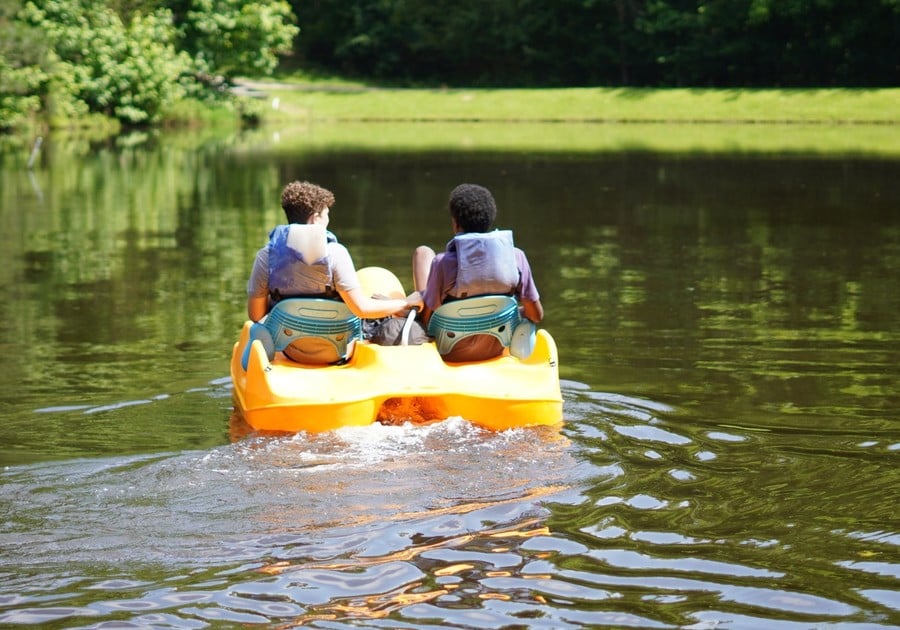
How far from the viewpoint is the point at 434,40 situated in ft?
185

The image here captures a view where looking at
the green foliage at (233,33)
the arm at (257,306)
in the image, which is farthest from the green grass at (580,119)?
the arm at (257,306)

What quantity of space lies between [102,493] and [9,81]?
31.1 m

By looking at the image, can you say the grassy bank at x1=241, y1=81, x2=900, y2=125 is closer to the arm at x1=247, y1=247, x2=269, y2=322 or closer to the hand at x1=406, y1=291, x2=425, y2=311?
the hand at x1=406, y1=291, x2=425, y2=311

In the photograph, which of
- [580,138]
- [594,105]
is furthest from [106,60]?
[594,105]

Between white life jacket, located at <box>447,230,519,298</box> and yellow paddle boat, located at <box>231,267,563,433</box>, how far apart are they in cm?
7

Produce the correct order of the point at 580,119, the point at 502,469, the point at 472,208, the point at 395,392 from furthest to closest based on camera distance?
1. the point at 580,119
2. the point at 472,208
3. the point at 395,392
4. the point at 502,469

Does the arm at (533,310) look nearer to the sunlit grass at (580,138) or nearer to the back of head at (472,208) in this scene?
the back of head at (472,208)

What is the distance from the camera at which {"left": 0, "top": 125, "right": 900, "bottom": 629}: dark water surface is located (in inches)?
179

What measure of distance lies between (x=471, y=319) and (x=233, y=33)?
40.1m

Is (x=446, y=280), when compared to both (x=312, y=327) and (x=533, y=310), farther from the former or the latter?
(x=312, y=327)

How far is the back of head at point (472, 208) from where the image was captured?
274 inches

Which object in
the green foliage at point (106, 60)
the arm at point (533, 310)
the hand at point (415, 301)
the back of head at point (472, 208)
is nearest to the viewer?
the back of head at point (472, 208)

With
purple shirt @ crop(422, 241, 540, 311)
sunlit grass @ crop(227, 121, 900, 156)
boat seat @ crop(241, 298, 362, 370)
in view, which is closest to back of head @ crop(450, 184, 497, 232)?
purple shirt @ crop(422, 241, 540, 311)

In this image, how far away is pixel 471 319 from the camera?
7.06 metres
